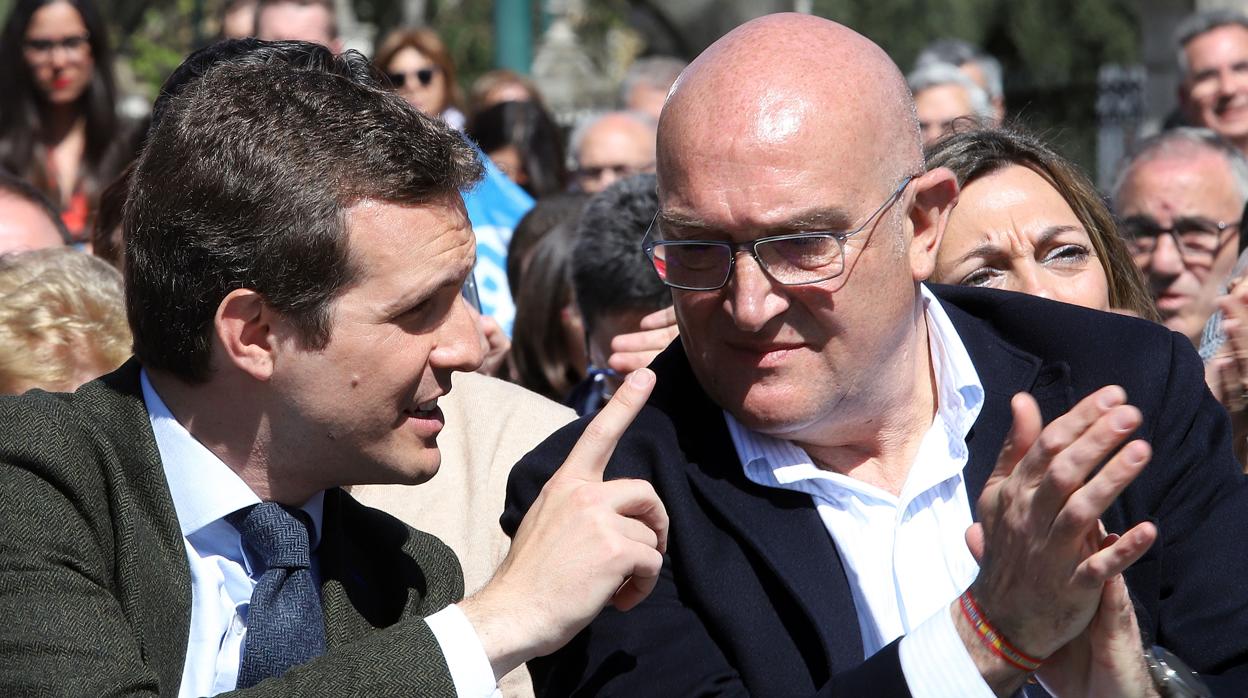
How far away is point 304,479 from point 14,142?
167 inches

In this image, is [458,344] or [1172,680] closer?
[1172,680]

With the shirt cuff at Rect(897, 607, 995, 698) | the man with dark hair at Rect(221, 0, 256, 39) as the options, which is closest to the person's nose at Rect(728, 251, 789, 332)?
the shirt cuff at Rect(897, 607, 995, 698)

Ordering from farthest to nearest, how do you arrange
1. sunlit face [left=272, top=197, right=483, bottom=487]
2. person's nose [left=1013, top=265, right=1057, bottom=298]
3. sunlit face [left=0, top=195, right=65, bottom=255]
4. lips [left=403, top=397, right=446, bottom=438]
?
1. sunlit face [left=0, top=195, right=65, bottom=255]
2. person's nose [left=1013, top=265, right=1057, bottom=298]
3. lips [left=403, top=397, right=446, bottom=438]
4. sunlit face [left=272, top=197, right=483, bottom=487]

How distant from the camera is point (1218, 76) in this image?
23.7 feet

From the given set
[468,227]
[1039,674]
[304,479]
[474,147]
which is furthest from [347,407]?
[1039,674]

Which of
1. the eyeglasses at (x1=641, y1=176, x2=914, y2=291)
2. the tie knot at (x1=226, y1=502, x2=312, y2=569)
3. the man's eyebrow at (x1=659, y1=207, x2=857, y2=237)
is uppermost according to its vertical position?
the man's eyebrow at (x1=659, y1=207, x2=857, y2=237)

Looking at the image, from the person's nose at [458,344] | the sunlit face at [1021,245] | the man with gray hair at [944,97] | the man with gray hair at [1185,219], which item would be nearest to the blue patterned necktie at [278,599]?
the person's nose at [458,344]

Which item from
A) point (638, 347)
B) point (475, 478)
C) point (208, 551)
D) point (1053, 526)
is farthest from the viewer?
point (638, 347)

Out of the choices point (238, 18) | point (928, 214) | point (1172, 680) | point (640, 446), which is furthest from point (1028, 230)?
point (238, 18)

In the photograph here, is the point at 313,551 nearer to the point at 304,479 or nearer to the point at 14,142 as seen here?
the point at 304,479

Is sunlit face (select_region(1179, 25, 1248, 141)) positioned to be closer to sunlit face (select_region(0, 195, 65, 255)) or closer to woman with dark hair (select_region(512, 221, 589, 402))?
woman with dark hair (select_region(512, 221, 589, 402))

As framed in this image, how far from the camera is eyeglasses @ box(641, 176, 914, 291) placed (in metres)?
2.82

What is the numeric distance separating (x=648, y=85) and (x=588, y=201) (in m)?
3.87

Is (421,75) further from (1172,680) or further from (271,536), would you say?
(1172,680)
